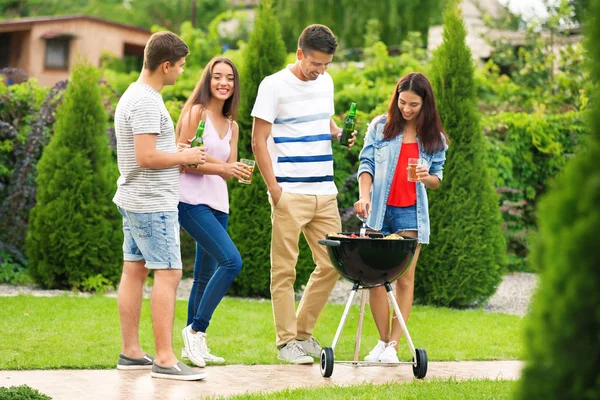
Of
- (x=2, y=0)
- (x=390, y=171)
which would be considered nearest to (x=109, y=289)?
(x=390, y=171)

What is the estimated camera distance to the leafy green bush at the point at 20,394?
14.1ft

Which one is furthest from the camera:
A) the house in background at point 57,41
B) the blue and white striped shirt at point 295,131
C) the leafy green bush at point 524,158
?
the house in background at point 57,41

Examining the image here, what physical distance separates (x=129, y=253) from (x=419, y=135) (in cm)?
213

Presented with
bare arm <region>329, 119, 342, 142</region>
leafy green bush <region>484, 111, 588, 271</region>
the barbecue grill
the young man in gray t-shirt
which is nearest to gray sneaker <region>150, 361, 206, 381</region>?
the young man in gray t-shirt

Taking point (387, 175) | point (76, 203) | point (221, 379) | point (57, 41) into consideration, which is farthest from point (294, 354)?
point (57, 41)

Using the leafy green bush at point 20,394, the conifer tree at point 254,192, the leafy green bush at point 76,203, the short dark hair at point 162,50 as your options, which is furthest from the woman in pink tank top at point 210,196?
the leafy green bush at point 76,203

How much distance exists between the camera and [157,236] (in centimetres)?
525

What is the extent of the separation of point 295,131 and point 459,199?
3.47m

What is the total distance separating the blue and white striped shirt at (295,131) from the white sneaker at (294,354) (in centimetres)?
106

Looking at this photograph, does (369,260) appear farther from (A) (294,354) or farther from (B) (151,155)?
(B) (151,155)

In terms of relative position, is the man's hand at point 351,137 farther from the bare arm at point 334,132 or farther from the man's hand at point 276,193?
the man's hand at point 276,193

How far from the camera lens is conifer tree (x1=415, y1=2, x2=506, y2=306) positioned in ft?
30.3

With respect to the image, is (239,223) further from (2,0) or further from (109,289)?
(2,0)

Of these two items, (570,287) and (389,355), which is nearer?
(570,287)
